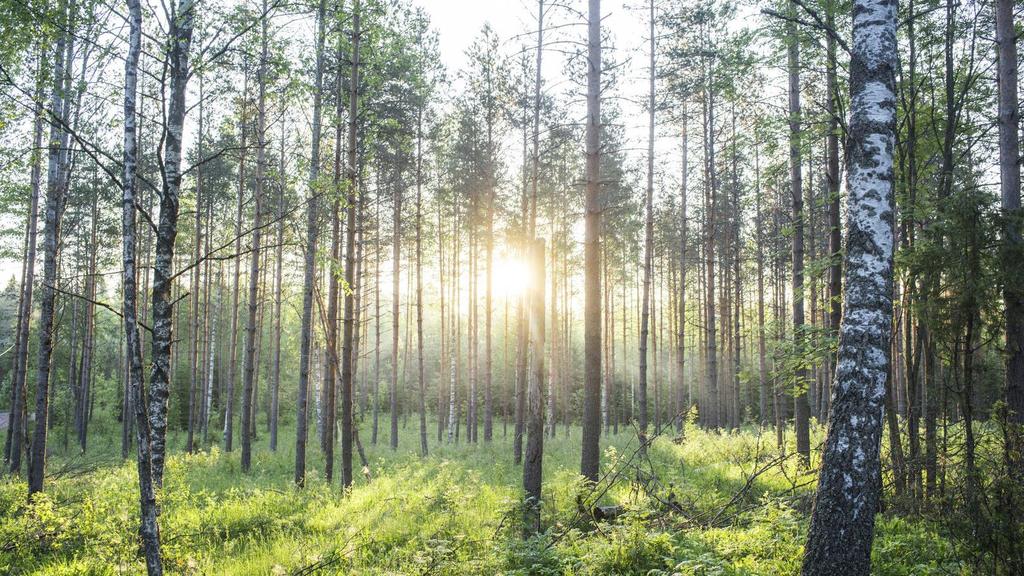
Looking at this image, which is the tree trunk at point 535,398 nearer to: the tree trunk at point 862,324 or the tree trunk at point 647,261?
the tree trunk at point 862,324

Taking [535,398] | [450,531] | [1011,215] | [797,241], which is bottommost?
[450,531]

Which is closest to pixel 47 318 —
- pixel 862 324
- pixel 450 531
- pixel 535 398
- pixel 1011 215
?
pixel 450 531

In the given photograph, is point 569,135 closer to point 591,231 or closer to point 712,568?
point 591,231

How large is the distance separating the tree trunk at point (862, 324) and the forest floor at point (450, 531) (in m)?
1.05

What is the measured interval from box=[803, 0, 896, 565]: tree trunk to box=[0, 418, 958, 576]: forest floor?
105 cm

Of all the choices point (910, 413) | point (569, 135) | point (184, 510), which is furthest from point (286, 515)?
point (569, 135)

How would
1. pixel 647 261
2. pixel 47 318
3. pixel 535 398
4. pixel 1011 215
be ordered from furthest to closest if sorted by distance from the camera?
1. pixel 647 261
2. pixel 47 318
3. pixel 535 398
4. pixel 1011 215

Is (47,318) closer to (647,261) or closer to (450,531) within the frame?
(450,531)

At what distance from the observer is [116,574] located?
568cm

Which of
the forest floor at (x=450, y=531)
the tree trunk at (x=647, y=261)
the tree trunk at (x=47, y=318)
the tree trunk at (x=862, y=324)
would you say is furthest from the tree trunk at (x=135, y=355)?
the tree trunk at (x=647, y=261)

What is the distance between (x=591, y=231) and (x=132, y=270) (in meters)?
6.09

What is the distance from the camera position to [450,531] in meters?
6.84

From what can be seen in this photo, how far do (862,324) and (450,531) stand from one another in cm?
541

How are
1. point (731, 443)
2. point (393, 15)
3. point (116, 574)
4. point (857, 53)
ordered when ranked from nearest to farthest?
point (857, 53) → point (116, 574) → point (393, 15) → point (731, 443)
